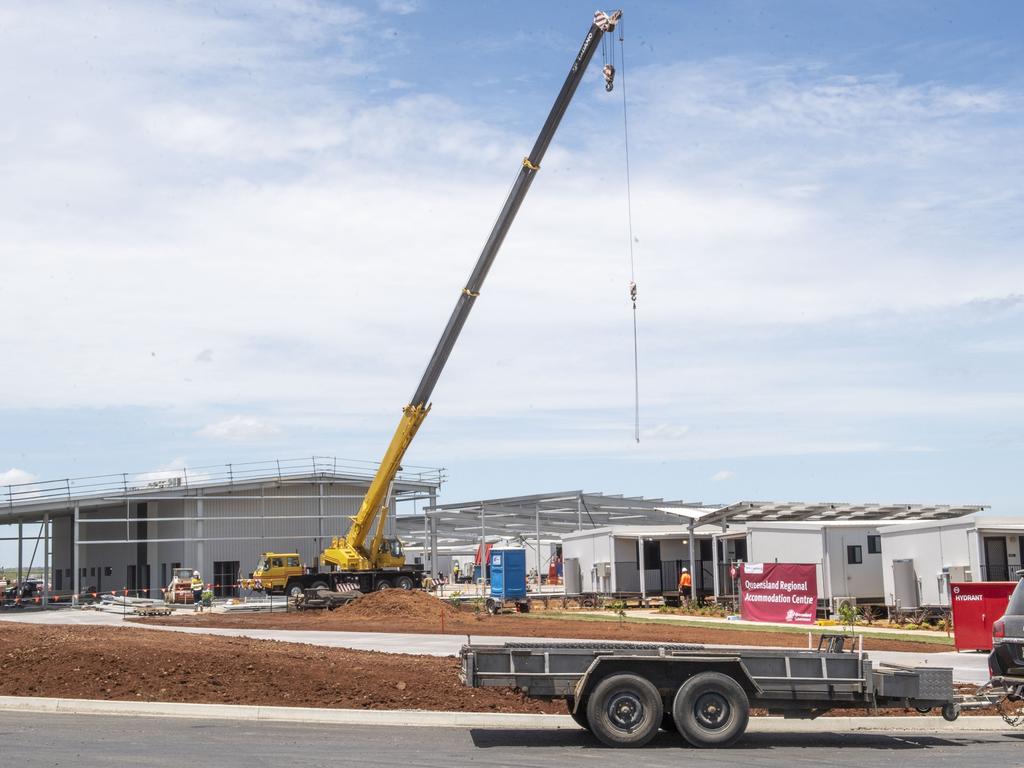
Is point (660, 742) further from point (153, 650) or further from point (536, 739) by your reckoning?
point (153, 650)

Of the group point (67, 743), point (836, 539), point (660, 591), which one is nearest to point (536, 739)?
point (67, 743)

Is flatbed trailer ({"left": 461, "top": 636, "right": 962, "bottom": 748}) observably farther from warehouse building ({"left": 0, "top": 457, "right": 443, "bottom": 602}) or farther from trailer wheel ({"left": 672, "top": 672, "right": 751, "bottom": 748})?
warehouse building ({"left": 0, "top": 457, "right": 443, "bottom": 602})

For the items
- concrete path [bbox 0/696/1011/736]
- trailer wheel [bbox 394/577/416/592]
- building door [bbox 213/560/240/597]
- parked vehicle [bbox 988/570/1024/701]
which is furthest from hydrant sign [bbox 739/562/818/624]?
building door [bbox 213/560/240/597]

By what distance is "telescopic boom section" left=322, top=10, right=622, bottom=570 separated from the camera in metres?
33.8

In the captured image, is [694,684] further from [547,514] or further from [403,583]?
[547,514]

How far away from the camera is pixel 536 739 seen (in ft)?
45.2

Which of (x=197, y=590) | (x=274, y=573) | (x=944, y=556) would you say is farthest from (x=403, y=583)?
(x=944, y=556)

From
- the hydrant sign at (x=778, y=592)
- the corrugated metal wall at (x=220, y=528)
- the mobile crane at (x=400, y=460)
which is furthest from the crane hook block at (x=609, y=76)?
the corrugated metal wall at (x=220, y=528)

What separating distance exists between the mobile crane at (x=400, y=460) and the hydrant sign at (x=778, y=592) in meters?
12.3

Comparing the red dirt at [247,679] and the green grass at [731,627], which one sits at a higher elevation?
the red dirt at [247,679]

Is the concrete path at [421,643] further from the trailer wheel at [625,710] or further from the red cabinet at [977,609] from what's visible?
the trailer wheel at [625,710]

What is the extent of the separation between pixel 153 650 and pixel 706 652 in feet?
31.7

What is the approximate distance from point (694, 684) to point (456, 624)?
22.6 m

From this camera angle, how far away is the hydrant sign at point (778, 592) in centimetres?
3353
